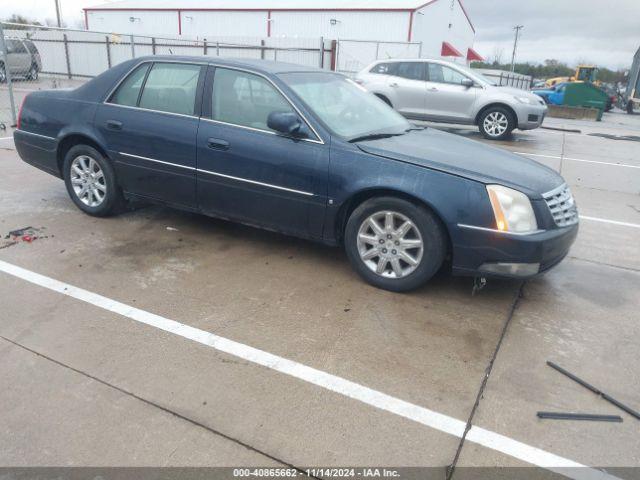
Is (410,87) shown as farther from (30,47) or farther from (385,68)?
(30,47)

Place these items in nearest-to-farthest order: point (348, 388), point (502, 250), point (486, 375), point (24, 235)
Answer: point (348, 388), point (486, 375), point (502, 250), point (24, 235)

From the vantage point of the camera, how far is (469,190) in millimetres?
3598

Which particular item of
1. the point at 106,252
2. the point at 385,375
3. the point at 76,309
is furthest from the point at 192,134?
the point at 385,375

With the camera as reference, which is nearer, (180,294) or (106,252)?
(180,294)

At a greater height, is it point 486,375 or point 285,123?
point 285,123

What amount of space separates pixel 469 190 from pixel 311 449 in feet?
6.74

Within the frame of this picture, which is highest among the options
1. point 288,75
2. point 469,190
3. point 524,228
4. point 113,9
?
point 113,9

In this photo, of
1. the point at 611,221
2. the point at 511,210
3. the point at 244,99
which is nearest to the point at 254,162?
the point at 244,99

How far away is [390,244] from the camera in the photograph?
12.8 ft

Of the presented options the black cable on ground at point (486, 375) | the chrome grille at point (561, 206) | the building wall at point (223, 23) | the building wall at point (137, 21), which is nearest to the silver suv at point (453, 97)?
the chrome grille at point (561, 206)

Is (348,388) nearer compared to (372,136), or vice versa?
(348,388)

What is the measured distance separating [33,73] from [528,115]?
49.9ft

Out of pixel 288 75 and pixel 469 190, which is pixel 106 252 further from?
pixel 469 190

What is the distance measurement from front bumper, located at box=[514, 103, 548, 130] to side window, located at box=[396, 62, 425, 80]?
2.38 m
